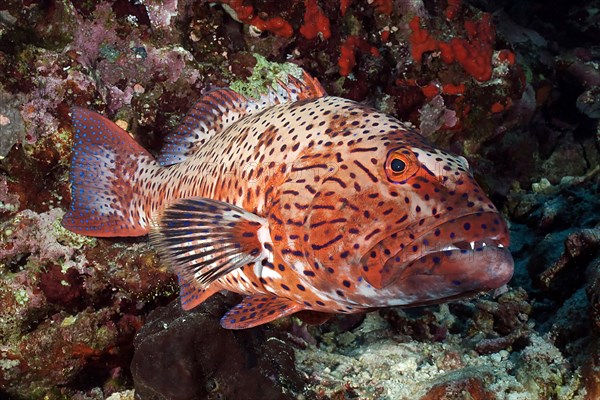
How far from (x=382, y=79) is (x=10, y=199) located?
405 cm

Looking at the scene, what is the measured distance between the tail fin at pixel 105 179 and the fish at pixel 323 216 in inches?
18.6

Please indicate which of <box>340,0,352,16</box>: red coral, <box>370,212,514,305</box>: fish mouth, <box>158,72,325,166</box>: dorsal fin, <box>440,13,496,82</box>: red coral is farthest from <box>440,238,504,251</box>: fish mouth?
<box>440,13,496,82</box>: red coral

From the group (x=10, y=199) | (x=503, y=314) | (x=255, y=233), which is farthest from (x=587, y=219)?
(x=10, y=199)

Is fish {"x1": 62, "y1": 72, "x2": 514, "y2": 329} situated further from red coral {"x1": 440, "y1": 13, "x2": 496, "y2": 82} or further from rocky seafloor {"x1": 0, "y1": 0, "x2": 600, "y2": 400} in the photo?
red coral {"x1": 440, "y1": 13, "x2": 496, "y2": 82}

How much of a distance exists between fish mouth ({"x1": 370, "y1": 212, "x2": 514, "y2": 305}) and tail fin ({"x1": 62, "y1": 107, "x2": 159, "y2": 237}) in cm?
249

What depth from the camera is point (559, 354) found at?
3.69 meters

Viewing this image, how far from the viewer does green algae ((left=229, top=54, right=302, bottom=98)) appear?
492 cm

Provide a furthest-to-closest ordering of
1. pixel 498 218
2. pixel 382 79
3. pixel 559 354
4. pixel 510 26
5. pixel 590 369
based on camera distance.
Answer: pixel 510 26
pixel 382 79
pixel 559 354
pixel 590 369
pixel 498 218

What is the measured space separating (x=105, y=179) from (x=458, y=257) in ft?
10.5

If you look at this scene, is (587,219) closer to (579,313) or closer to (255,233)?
(579,313)

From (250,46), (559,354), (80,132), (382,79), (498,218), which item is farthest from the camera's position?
(382,79)

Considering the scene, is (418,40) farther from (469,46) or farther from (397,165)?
(397,165)

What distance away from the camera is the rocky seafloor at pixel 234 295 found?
11.2 ft

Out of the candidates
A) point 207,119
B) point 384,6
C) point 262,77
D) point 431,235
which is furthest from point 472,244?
point 384,6
